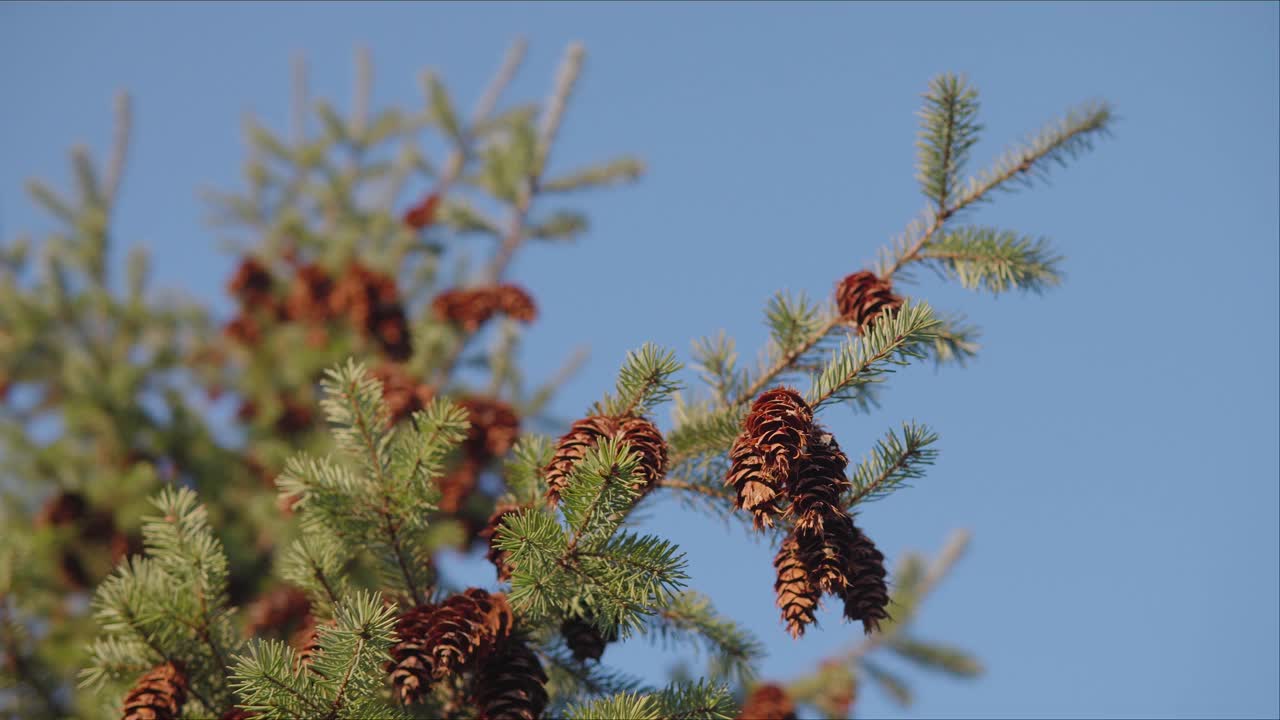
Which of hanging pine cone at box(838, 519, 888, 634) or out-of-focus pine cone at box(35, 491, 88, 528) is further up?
out-of-focus pine cone at box(35, 491, 88, 528)

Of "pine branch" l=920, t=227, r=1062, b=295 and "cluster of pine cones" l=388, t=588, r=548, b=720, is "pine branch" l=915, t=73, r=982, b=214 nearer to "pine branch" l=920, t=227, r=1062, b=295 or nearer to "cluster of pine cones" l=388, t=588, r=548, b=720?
"pine branch" l=920, t=227, r=1062, b=295

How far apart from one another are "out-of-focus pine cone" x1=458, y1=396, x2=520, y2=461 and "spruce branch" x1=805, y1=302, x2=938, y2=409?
64.2 inches

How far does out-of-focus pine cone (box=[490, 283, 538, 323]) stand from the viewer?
4168 millimetres

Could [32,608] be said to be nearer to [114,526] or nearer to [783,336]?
[114,526]

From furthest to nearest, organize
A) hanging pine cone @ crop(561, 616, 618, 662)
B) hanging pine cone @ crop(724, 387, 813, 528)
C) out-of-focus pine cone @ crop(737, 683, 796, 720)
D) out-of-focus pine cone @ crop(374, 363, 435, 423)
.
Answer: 1. out-of-focus pine cone @ crop(374, 363, 435, 423)
2. out-of-focus pine cone @ crop(737, 683, 796, 720)
3. hanging pine cone @ crop(561, 616, 618, 662)
4. hanging pine cone @ crop(724, 387, 813, 528)

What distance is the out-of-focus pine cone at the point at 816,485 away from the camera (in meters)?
1.85

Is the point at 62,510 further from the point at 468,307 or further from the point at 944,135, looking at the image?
the point at 944,135

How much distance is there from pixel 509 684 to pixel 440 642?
216 mm

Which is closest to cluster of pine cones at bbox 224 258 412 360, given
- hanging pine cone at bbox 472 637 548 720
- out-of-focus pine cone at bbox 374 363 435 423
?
out-of-focus pine cone at bbox 374 363 435 423

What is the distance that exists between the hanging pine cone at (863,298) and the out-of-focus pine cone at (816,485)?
0.46 m

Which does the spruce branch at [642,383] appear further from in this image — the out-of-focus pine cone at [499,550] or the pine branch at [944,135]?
the pine branch at [944,135]

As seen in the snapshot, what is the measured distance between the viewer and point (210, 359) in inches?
255

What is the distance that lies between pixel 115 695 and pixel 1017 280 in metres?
2.64

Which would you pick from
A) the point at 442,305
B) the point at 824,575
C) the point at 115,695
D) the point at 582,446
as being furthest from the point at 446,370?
the point at 824,575
